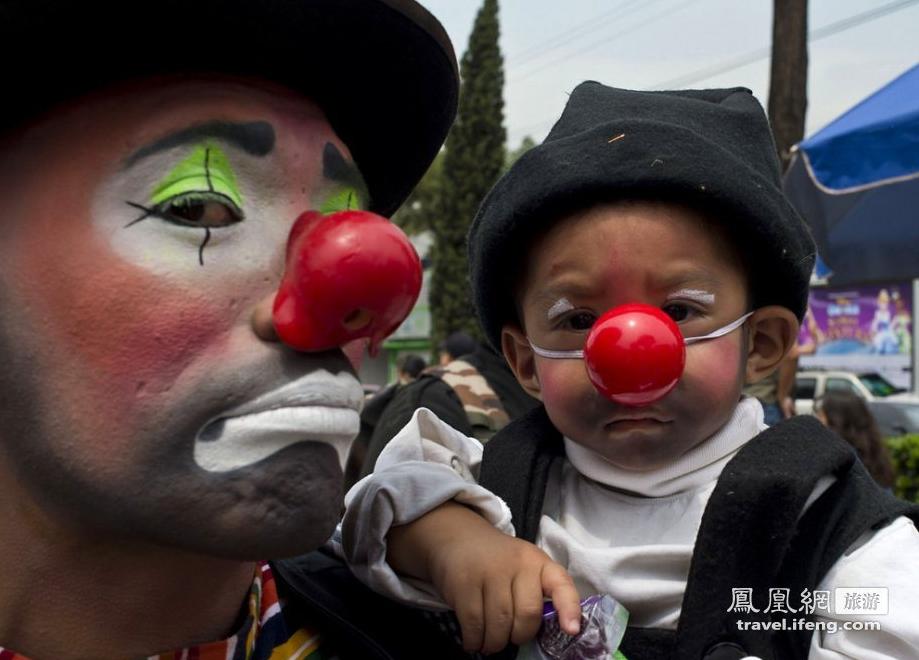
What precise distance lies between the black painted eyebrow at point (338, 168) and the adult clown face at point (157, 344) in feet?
0.39

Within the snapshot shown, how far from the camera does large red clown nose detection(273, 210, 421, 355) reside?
1.01m

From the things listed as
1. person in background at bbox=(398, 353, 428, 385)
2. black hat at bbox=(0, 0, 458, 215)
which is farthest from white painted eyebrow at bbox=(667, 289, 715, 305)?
person in background at bbox=(398, 353, 428, 385)

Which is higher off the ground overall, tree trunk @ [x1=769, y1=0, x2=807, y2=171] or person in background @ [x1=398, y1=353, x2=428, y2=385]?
tree trunk @ [x1=769, y1=0, x2=807, y2=171]

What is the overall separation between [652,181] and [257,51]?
0.77 meters

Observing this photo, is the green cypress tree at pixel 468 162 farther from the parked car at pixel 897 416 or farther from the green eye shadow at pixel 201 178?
the green eye shadow at pixel 201 178

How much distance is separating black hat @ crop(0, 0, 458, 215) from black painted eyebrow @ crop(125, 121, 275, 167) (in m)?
0.08

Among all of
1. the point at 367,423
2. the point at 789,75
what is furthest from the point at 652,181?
the point at 789,75

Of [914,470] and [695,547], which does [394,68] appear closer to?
[695,547]

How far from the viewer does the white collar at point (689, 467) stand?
1.71m

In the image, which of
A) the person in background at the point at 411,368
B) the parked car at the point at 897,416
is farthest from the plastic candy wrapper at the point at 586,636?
the parked car at the point at 897,416

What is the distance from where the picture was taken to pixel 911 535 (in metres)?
1.56

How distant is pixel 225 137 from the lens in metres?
1.10

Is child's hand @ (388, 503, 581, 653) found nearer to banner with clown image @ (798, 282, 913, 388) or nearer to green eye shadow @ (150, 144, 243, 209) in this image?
green eye shadow @ (150, 144, 243, 209)

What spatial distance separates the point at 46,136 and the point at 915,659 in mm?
1448
